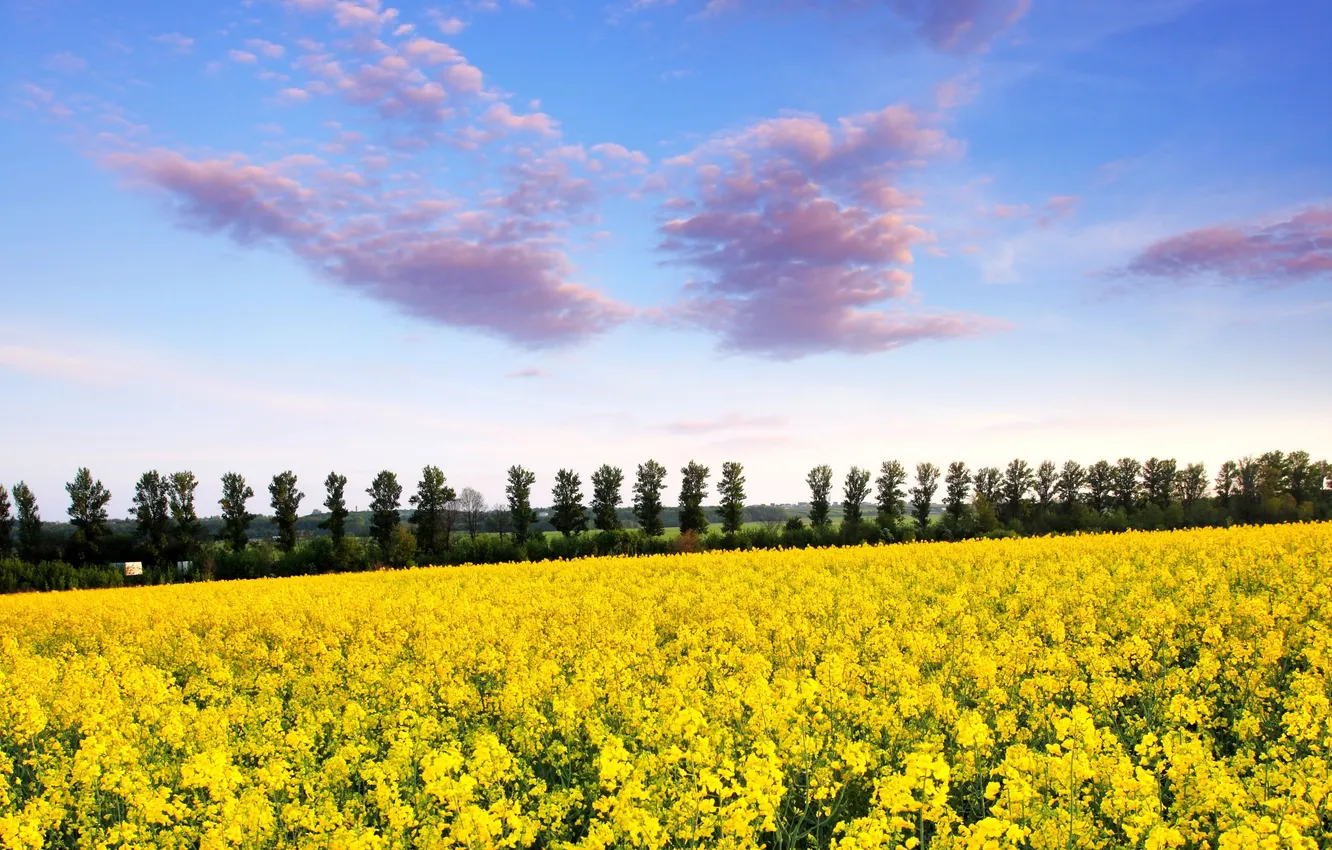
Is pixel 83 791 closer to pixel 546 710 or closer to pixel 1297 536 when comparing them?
pixel 546 710

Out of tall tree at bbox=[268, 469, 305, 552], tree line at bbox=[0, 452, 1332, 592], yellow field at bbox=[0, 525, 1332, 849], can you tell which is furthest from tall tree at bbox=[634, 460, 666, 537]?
yellow field at bbox=[0, 525, 1332, 849]

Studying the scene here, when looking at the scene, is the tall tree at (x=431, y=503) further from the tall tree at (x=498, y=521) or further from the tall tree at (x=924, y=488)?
the tall tree at (x=924, y=488)

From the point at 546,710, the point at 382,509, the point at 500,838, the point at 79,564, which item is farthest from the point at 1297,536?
the point at 79,564

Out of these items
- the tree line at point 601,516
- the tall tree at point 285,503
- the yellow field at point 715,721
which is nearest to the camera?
the yellow field at point 715,721

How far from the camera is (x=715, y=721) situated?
26.5 feet

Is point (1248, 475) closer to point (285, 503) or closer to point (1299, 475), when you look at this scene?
point (1299, 475)

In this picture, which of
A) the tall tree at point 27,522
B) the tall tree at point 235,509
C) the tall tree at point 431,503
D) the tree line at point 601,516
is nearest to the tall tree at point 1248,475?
the tree line at point 601,516

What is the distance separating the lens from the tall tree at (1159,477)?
97.8 metres

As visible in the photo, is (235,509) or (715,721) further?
(235,509)

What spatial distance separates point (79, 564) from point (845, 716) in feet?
305

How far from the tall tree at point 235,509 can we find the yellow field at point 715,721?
72484 mm

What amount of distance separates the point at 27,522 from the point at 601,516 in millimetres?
60452

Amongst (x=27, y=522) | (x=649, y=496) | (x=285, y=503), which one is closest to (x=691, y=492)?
(x=649, y=496)

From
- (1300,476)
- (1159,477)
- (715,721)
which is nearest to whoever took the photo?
(715,721)
